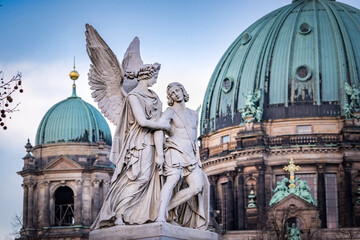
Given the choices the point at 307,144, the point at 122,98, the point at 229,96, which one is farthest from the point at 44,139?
the point at 122,98

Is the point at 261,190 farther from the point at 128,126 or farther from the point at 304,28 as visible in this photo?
the point at 128,126

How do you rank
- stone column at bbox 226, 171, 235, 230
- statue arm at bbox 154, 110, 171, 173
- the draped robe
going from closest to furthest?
the draped robe → statue arm at bbox 154, 110, 171, 173 → stone column at bbox 226, 171, 235, 230

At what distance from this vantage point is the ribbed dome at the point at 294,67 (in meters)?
79.9

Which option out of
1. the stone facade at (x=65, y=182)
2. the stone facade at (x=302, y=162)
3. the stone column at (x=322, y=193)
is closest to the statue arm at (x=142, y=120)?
the stone facade at (x=302, y=162)

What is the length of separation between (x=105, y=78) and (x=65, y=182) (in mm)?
64805

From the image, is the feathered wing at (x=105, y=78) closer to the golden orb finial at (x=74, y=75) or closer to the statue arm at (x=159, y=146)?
the statue arm at (x=159, y=146)

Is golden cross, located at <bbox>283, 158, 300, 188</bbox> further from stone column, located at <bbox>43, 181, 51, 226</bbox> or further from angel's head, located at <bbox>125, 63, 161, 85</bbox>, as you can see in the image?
angel's head, located at <bbox>125, 63, 161, 85</bbox>

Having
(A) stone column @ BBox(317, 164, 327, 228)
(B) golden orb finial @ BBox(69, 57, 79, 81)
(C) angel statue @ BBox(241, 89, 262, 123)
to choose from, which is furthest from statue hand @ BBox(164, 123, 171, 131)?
(B) golden orb finial @ BBox(69, 57, 79, 81)

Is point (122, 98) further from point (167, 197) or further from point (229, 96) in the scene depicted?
point (229, 96)

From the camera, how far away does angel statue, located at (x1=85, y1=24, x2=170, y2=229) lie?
1513cm

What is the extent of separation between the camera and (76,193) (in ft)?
263

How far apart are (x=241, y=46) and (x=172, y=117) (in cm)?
6917

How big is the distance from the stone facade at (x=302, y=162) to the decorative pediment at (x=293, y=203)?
5.08 metres

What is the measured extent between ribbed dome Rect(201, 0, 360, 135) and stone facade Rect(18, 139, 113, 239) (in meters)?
10.9
